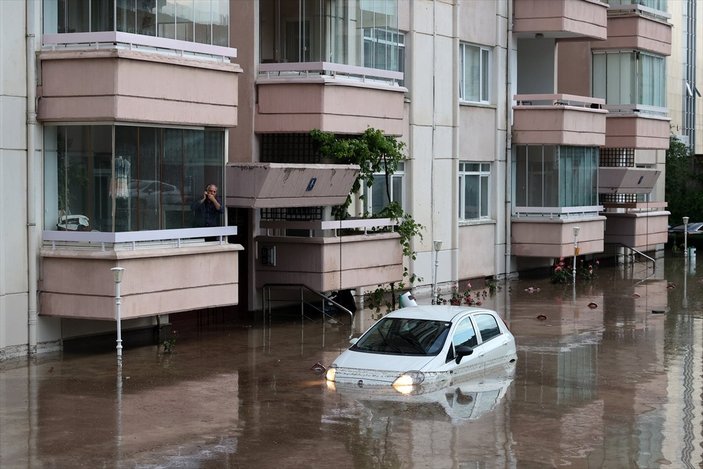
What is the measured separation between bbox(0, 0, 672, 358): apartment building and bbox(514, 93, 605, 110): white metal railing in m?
0.09

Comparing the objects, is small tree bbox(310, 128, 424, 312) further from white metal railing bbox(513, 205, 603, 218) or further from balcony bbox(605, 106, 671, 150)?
balcony bbox(605, 106, 671, 150)

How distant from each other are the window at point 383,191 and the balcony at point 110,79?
26.9 ft

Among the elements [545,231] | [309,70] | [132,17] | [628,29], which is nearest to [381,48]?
[309,70]

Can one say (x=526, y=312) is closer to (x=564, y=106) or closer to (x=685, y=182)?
(x=564, y=106)

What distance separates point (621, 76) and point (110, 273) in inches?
964

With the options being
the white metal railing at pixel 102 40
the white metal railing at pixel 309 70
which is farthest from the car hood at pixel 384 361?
the white metal railing at pixel 309 70

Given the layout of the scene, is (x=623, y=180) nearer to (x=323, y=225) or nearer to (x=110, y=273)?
(x=323, y=225)

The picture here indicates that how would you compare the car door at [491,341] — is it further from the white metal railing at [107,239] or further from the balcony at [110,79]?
the balcony at [110,79]

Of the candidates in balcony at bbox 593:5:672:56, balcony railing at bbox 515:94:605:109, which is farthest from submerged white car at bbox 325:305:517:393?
balcony at bbox 593:5:672:56

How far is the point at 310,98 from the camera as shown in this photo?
25.1 meters

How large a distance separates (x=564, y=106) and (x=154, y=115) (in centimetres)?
1730

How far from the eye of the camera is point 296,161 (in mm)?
26078

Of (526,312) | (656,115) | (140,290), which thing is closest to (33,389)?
(140,290)

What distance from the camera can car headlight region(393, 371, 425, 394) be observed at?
672 inches
